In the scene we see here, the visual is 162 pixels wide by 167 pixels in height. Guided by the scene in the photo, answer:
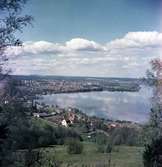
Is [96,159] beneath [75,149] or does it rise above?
above

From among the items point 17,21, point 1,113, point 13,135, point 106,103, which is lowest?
point 106,103

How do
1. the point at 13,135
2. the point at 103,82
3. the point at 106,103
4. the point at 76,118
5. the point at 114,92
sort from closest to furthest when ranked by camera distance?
the point at 13,135 < the point at 76,118 < the point at 106,103 < the point at 114,92 < the point at 103,82

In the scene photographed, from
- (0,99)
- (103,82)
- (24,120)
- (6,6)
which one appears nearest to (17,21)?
(6,6)

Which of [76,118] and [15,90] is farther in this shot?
[76,118]

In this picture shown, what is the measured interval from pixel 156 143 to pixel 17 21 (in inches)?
180

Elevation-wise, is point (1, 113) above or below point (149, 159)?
above

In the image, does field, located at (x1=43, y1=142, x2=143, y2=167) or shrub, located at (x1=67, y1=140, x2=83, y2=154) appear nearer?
field, located at (x1=43, y1=142, x2=143, y2=167)

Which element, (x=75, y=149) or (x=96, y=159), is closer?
(x=96, y=159)

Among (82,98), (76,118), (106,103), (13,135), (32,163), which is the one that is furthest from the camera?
(82,98)

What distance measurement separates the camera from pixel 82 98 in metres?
78.6

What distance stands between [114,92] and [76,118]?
45.8m

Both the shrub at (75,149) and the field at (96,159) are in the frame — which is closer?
the field at (96,159)

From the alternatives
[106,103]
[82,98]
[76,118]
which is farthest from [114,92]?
[76,118]

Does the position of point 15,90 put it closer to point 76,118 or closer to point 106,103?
point 76,118
